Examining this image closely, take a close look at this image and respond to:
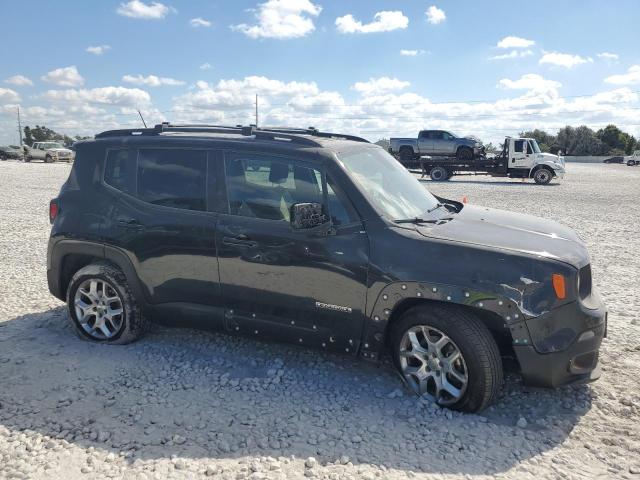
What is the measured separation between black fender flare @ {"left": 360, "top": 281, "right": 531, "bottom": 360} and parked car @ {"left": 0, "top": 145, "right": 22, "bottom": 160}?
5318 cm

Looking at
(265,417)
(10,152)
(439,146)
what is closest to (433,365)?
(265,417)

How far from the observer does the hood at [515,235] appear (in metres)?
3.56

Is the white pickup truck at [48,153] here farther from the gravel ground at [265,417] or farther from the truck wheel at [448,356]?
the truck wheel at [448,356]

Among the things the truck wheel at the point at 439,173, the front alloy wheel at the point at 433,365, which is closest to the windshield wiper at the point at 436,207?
Result: the front alloy wheel at the point at 433,365

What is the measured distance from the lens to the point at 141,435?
3.36 meters

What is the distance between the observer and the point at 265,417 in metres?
3.57

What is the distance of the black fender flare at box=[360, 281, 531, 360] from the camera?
3.38 metres

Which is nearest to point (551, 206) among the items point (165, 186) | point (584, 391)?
point (584, 391)

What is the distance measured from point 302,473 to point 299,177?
2137mm

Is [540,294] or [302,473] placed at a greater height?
[540,294]

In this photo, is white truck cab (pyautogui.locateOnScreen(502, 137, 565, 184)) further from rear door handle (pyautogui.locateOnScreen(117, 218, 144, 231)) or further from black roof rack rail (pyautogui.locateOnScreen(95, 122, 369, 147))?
rear door handle (pyautogui.locateOnScreen(117, 218, 144, 231))

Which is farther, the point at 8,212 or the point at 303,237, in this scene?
the point at 8,212

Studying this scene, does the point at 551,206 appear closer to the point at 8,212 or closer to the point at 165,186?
the point at 165,186

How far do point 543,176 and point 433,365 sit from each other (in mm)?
26099
